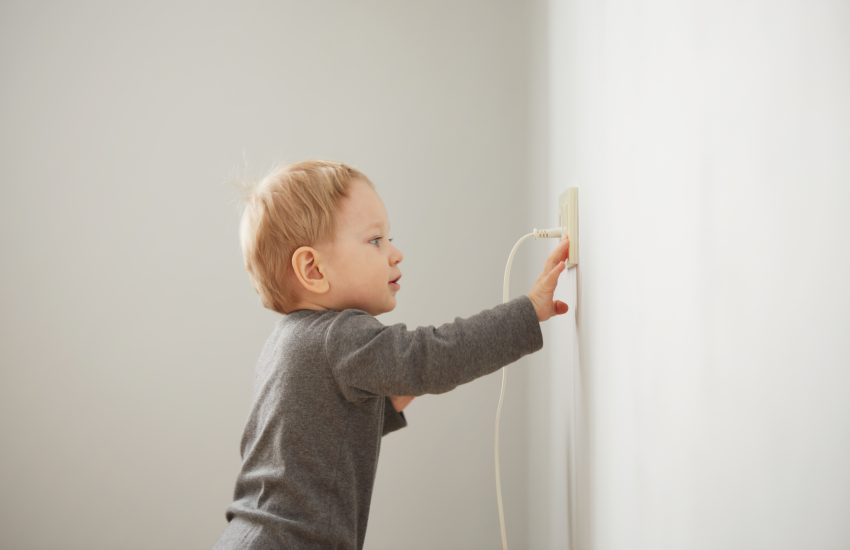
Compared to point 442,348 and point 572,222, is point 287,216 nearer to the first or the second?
point 442,348

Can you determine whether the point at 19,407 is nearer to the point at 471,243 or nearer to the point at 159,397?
the point at 159,397

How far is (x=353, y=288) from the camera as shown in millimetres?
966

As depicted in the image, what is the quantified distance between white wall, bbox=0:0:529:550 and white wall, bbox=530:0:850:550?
975mm

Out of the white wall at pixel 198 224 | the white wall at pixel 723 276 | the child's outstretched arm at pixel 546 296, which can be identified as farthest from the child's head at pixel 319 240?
the white wall at pixel 198 224

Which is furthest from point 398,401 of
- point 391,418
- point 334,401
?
point 334,401

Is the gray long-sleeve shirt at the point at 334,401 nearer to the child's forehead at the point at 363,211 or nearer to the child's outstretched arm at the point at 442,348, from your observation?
the child's outstretched arm at the point at 442,348

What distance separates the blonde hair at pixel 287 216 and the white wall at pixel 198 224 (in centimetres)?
81

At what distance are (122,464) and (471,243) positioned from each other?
109 cm

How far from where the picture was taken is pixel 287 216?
94 cm

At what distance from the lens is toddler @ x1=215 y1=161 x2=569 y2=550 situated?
0.85 metres

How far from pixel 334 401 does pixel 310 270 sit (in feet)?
0.61

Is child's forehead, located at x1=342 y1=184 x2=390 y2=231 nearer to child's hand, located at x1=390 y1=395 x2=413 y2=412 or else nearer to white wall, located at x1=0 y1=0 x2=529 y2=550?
child's hand, located at x1=390 y1=395 x2=413 y2=412

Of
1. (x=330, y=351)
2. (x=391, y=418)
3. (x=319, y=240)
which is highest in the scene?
(x=319, y=240)

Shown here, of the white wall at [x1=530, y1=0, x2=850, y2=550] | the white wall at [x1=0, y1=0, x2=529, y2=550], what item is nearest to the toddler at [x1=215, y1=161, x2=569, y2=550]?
the white wall at [x1=530, y1=0, x2=850, y2=550]
